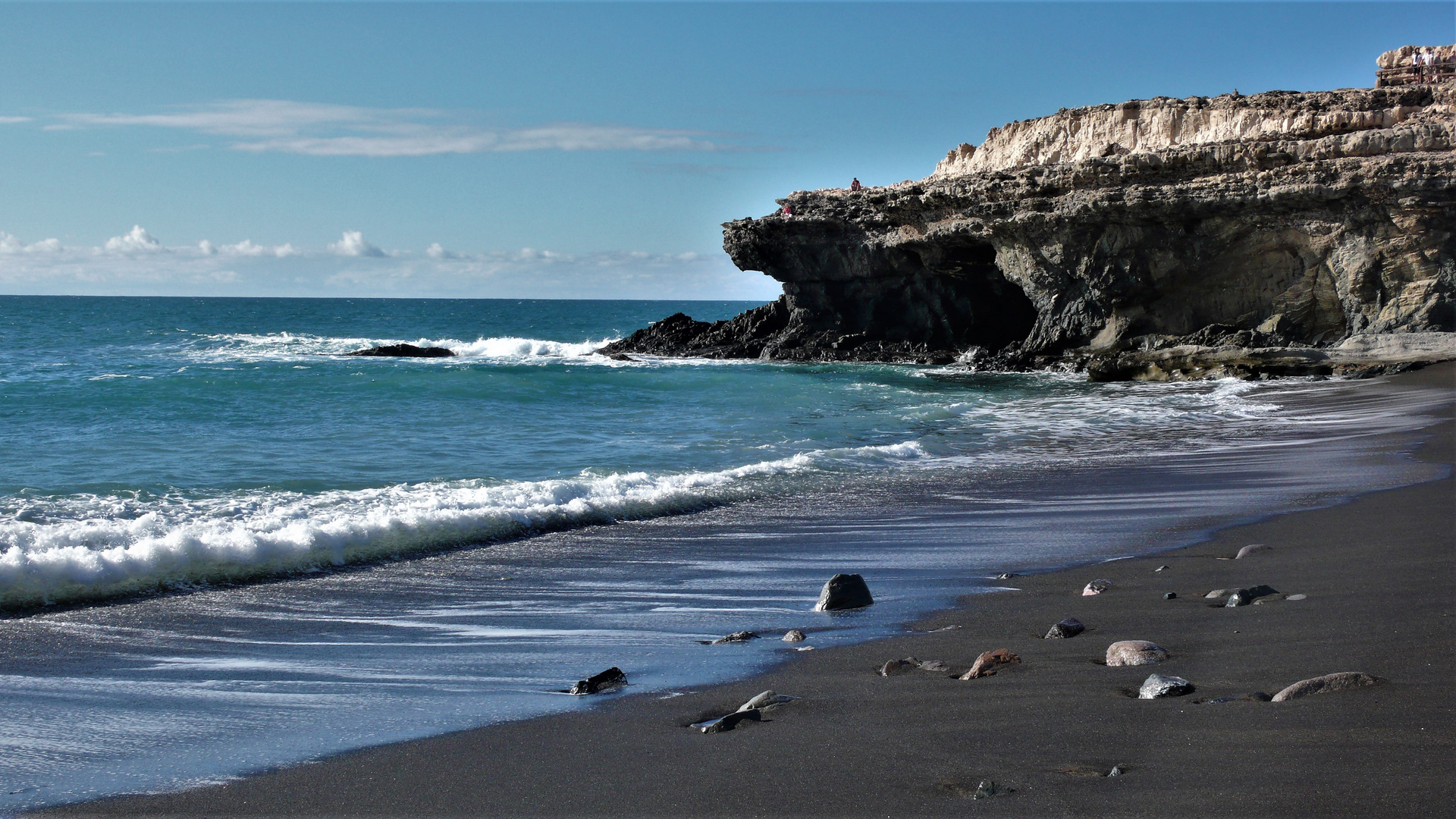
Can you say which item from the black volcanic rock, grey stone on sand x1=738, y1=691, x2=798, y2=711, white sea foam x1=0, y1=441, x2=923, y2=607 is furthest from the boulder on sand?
the black volcanic rock

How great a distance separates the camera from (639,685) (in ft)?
12.7

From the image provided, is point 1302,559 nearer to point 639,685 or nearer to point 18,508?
point 639,685

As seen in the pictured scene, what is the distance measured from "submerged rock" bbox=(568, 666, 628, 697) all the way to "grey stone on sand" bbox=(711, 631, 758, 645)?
0.68 meters

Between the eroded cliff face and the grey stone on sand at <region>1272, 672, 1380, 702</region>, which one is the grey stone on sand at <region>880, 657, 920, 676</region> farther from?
the eroded cliff face

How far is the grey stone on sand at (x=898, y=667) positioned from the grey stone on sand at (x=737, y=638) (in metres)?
0.76

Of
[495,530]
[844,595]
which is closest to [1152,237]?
[495,530]

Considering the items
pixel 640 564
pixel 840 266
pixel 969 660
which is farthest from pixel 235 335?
pixel 969 660

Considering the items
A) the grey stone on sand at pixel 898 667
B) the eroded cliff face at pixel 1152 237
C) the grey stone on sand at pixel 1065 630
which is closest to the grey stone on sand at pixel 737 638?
the grey stone on sand at pixel 898 667

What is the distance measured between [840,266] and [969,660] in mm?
28681

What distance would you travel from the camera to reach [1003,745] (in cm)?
297

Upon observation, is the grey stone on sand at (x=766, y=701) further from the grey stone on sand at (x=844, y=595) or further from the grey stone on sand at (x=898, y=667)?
the grey stone on sand at (x=844, y=595)

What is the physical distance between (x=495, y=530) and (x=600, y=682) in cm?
399

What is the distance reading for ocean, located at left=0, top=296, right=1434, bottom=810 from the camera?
3867 mm

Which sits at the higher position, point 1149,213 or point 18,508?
point 1149,213
